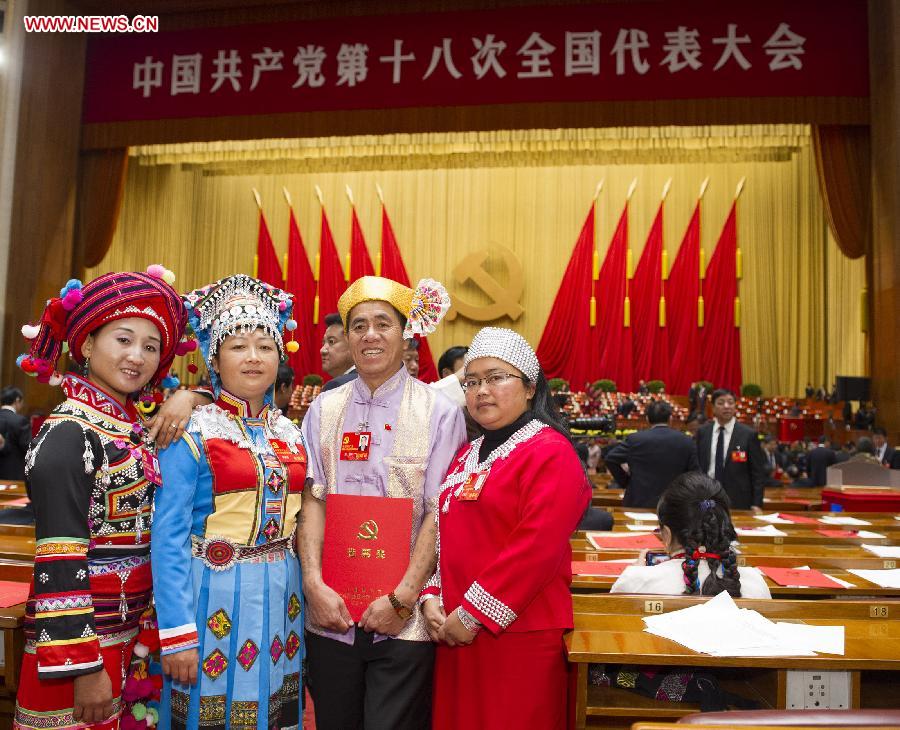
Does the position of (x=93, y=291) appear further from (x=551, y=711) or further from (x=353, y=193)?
(x=353, y=193)

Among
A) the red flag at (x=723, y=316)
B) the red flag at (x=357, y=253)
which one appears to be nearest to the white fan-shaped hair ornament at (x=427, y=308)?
the red flag at (x=723, y=316)

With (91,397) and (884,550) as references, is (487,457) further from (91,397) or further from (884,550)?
(884,550)

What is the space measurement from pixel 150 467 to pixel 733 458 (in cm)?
397

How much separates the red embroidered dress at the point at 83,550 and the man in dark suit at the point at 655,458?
133 inches

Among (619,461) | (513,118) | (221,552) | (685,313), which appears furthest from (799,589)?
(685,313)

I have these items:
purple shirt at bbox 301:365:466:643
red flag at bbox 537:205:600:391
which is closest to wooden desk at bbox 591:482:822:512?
purple shirt at bbox 301:365:466:643

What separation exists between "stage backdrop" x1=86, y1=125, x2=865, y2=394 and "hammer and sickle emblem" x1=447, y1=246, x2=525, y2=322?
2 centimetres

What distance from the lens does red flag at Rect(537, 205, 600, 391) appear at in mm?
11328

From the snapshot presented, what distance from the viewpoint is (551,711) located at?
1714 millimetres

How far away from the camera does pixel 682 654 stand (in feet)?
5.30

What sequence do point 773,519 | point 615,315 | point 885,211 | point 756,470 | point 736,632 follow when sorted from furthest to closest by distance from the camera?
point 615,315, point 885,211, point 756,470, point 773,519, point 736,632

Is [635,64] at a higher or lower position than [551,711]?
higher

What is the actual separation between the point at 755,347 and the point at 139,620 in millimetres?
11052

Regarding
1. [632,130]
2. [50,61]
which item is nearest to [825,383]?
[632,130]
